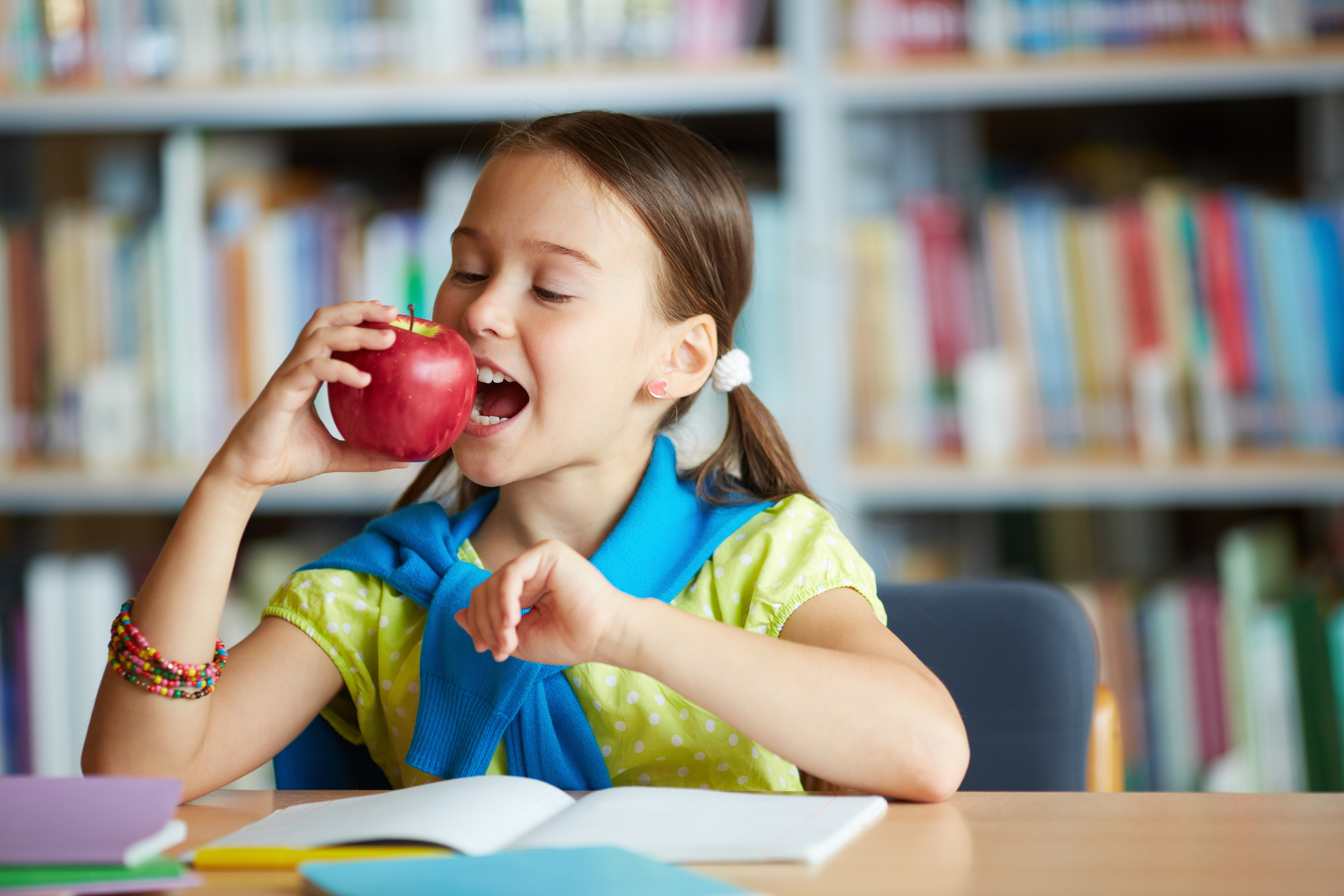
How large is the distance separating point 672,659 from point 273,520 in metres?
1.45

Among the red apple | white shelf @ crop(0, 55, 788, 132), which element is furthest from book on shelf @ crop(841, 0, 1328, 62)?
the red apple

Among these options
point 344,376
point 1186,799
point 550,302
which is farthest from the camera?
point 550,302

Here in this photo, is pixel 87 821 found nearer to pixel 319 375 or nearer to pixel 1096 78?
pixel 319 375

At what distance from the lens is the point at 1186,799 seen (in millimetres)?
755

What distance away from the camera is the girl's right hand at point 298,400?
0.87 m

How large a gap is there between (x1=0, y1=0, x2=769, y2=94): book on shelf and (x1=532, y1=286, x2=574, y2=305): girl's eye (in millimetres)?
833

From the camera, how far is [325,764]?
106 centimetres

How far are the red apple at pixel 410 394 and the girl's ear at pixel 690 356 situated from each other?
0.69ft

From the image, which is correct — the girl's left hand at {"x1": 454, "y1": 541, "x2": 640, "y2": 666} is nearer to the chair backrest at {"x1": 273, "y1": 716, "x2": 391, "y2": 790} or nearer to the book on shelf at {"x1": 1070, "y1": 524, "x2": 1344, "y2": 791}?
the chair backrest at {"x1": 273, "y1": 716, "x2": 391, "y2": 790}

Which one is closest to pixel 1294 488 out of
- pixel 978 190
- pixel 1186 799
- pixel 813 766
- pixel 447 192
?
pixel 978 190

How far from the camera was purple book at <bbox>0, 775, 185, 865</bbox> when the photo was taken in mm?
630

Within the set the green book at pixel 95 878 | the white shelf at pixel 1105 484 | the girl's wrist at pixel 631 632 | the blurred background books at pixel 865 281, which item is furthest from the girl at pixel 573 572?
the white shelf at pixel 1105 484

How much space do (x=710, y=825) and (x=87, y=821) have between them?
0.33 meters

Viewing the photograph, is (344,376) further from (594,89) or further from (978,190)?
(978,190)
